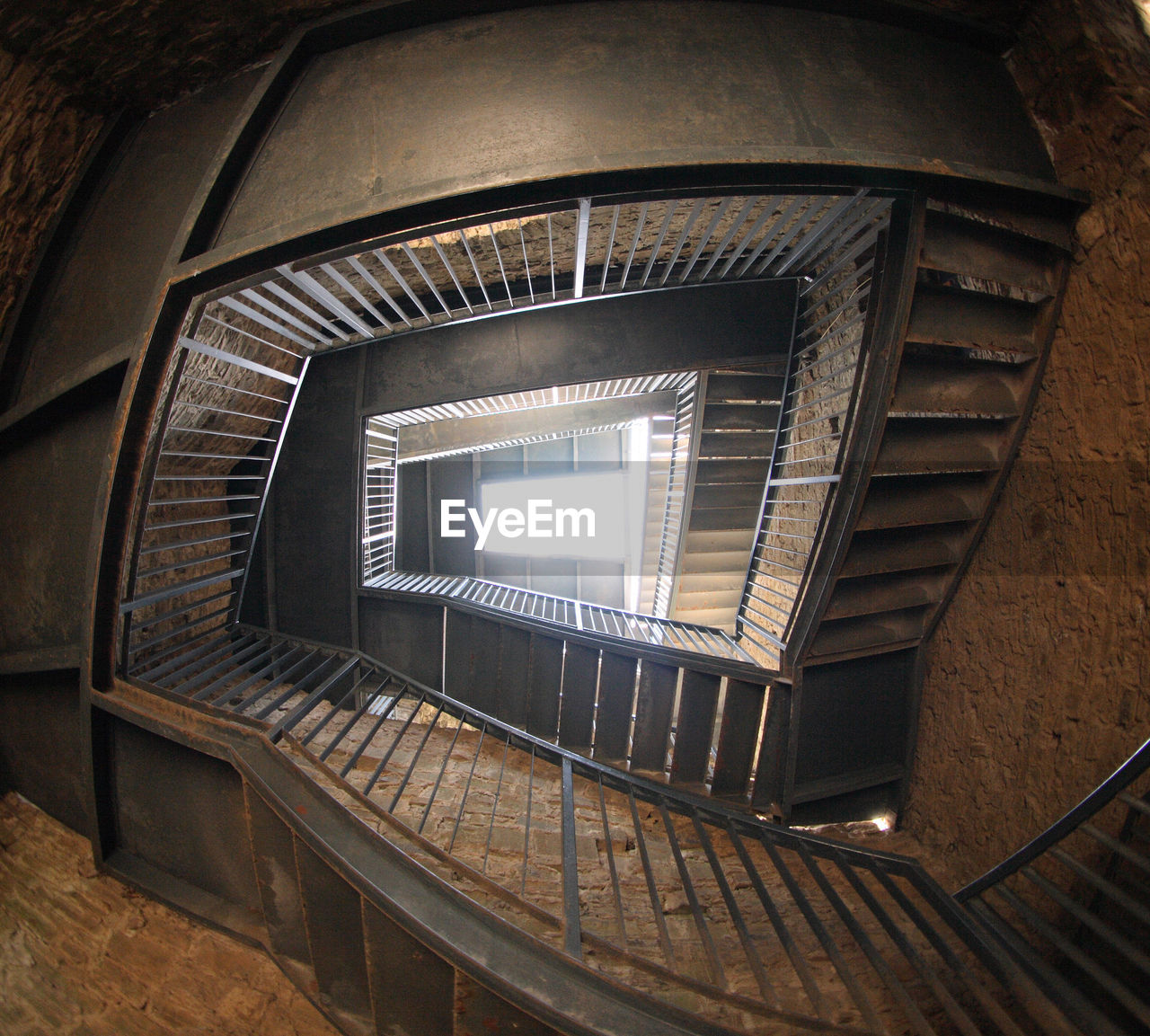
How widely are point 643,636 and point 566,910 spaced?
9.94 feet

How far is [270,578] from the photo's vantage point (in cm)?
538

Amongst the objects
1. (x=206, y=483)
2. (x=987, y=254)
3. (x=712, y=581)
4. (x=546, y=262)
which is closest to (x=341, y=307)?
(x=546, y=262)

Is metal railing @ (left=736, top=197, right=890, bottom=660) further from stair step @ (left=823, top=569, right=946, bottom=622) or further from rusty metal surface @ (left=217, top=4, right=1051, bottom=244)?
rusty metal surface @ (left=217, top=4, right=1051, bottom=244)

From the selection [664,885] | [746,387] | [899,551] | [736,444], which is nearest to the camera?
[664,885]

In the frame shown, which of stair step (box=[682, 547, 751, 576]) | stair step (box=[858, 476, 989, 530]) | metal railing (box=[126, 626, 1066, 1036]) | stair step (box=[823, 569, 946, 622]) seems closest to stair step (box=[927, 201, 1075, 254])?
stair step (box=[858, 476, 989, 530])

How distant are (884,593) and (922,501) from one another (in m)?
0.79

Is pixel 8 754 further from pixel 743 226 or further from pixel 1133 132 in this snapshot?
pixel 1133 132

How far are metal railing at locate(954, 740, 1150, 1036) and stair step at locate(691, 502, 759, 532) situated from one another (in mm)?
3762

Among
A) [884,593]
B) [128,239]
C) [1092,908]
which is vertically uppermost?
[128,239]

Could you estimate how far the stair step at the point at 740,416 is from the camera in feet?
17.0

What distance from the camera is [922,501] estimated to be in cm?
354

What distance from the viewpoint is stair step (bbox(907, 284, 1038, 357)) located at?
2.87 m

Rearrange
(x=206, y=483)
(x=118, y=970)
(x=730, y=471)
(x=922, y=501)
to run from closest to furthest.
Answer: (x=118, y=970) → (x=922, y=501) → (x=206, y=483) → (x=730, y=471)

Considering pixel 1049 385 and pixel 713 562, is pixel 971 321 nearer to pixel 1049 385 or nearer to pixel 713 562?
pixel 1049 385
